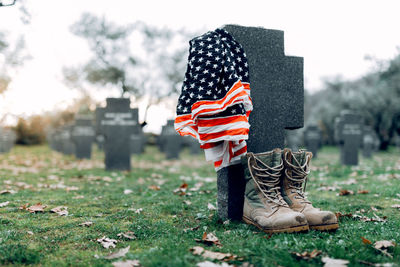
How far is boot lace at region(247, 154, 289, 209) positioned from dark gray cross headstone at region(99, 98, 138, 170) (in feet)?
24.3

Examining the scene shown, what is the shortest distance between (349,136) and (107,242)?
10.7 meters

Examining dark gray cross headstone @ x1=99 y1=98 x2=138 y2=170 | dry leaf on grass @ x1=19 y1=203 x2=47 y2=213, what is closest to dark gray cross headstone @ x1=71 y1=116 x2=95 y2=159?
dark gray cross headstone @ x1=99 y1=98 x2=138 y2=170

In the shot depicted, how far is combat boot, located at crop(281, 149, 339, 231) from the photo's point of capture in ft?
10.3

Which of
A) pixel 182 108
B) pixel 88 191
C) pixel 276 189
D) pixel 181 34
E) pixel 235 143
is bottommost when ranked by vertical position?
pixel 88 191

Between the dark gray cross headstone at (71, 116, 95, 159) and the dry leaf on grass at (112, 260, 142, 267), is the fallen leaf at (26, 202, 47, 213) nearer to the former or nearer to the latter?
the dry leaf on grass at (112, 260, 142, 267)

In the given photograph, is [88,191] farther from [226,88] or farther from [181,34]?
[181,34]

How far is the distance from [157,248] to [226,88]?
157 centimetres

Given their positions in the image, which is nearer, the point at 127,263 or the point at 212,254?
the point at 127,263

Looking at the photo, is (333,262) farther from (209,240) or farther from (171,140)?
(171,140)

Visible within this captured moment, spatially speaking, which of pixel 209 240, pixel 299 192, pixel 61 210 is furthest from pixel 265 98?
pixel 61 210

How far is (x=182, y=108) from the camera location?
3.38 metres

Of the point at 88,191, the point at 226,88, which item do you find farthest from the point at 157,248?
the point at 88,191

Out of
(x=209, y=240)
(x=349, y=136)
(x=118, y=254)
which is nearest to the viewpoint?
(x=118, y=254)

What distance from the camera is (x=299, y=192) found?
3.39 metres
